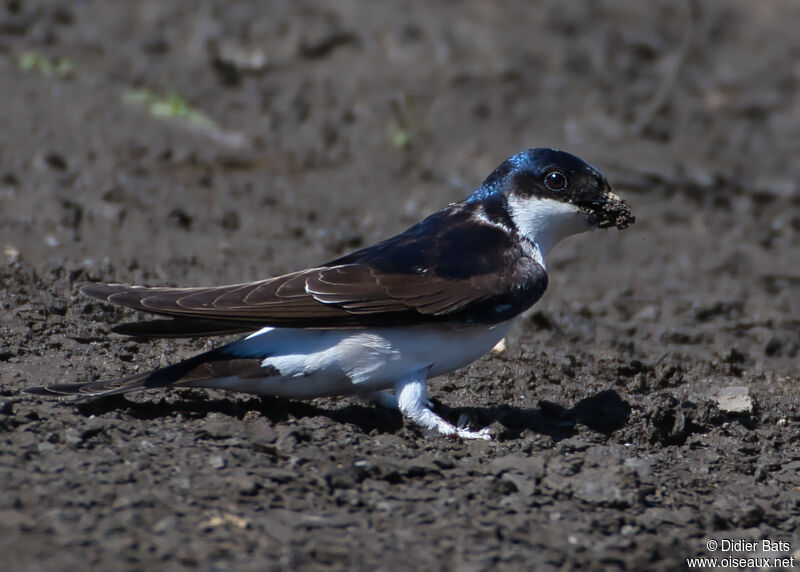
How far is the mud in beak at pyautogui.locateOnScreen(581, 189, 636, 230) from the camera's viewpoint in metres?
4.89

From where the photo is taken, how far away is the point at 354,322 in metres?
4.45

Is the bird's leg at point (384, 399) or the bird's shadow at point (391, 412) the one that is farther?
the bird's leg at point (384, 399)

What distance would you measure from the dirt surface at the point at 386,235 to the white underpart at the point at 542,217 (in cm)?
77

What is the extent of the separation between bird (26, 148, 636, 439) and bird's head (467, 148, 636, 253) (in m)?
0.22

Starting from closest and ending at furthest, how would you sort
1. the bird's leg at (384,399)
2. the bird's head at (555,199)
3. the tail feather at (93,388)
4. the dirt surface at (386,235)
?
the dirt surface at (386,235) < the tail feather at (93,388) < the bird's leg at (384,399) < the bird's head at (555,199)

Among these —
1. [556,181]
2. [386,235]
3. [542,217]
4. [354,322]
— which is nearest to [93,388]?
[354,322]

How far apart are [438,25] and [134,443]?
6.68 m

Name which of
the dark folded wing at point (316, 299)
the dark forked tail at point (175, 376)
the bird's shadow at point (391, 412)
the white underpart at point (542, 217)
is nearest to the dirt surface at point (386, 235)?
the bird's shadow at point (391, 412)

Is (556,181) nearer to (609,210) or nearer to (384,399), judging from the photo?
(609,210)

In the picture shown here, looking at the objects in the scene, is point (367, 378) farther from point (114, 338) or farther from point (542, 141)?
point (542, 141)

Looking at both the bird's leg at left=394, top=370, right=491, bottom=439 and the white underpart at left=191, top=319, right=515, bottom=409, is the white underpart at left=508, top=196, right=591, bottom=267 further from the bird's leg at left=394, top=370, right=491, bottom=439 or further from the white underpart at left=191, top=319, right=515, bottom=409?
the bird's leg at left=394, top=370, right=491, bottom=439

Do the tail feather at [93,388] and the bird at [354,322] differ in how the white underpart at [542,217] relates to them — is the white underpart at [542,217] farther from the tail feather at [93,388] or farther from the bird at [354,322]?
the tail feather at [93,388]

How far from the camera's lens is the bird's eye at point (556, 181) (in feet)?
16.0

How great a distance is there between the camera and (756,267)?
779cm
